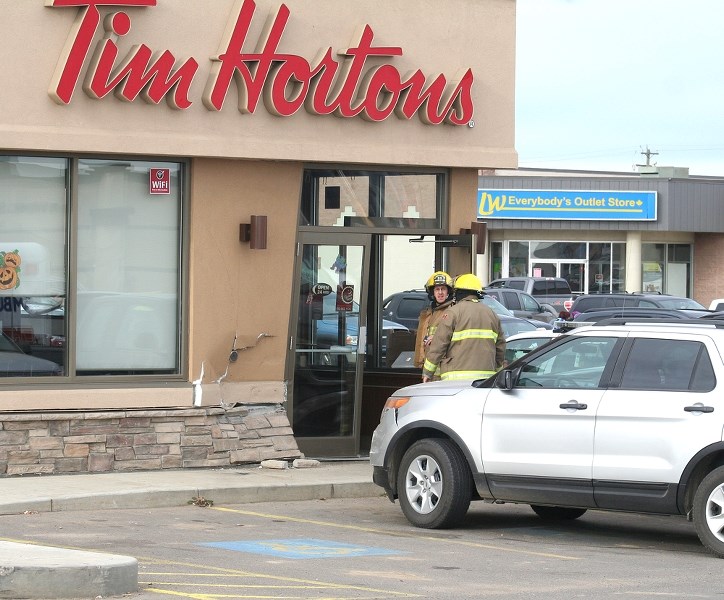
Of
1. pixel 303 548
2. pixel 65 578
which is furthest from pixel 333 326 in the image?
pixel 65 578

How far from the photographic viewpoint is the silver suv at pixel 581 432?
976 cm

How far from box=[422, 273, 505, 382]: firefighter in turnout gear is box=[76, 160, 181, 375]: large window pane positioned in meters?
2.96

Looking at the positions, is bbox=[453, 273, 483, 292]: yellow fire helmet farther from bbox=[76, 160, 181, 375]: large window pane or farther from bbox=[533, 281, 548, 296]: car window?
bbox=[533, 281, 548, 296]: car window

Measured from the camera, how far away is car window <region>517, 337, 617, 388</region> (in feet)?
34.5

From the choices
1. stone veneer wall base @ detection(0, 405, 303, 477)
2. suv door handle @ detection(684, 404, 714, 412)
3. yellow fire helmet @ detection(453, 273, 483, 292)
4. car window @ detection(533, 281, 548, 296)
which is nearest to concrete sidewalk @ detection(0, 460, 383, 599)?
stone veneer wall base @ detection(0, 405, 303, 477)

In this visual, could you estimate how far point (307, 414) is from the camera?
583 inches

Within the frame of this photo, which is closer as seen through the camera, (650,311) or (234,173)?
(234,173)

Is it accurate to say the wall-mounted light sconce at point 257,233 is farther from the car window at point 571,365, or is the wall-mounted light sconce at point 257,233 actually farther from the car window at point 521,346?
the car window at point 571,365

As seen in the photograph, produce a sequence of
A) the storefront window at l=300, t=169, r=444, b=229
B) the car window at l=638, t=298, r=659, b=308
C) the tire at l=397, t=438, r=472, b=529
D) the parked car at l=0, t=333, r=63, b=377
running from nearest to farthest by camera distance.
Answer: the tire at l=397, t=438, r=472, b=529
the parked car at l=0, t=333, r=63, b=377
the storefront window at l=300, t=169, r=444, b=229
the car window at l=638, t=298, r=659, b=308

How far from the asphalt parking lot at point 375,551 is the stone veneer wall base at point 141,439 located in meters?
1.47

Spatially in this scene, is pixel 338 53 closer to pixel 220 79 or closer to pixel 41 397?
pixel 220 79

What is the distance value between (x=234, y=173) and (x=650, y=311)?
869 centimetres

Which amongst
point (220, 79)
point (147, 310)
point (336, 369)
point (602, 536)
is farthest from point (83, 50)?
point (602, 536)

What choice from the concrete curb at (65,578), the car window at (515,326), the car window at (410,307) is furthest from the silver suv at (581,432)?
the car window at (515,326)
